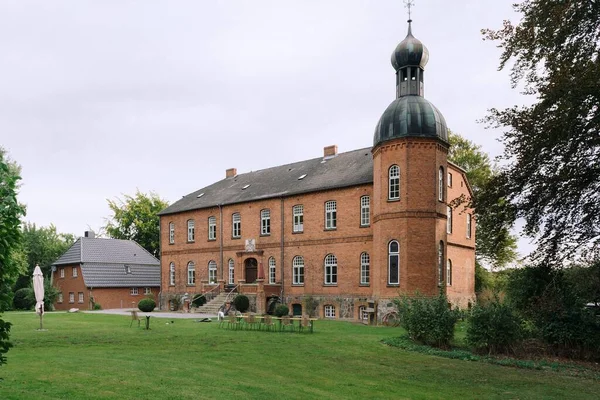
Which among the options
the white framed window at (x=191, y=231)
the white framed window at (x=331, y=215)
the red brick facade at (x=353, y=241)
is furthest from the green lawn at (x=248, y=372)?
the white framed window at (x=191, y=231)

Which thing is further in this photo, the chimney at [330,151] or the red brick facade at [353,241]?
the chimney at [330,151]

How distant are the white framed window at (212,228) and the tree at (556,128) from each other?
86.2ft

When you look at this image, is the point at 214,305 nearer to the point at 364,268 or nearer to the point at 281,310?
the point at 281,310

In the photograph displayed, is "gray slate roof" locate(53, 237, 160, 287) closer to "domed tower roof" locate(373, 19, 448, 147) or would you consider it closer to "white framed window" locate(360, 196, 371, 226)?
"white framed window" locate(360, 196, 371, 226)

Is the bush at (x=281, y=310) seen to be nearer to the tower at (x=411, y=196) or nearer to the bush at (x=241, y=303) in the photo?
the bush at (x=241, y=303)

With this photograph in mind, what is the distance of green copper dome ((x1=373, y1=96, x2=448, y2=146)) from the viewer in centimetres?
2711

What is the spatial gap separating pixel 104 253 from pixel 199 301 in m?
14.8

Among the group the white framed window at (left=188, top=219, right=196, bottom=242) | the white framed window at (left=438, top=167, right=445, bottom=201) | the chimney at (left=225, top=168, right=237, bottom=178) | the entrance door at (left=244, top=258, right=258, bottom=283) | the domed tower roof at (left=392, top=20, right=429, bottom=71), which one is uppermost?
the domed tower roof at (left=392, top=20, right=429, bottom=71)

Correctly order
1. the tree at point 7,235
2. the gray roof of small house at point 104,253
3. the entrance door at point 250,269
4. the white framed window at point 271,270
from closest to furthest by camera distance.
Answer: the tree at point 7,235
the white framed window at point 271,270
the entrance door at point 250,269
the gray roof of small house at point 104,253

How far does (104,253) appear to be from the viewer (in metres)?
47.8

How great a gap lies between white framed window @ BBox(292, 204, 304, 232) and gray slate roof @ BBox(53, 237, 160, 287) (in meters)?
19.9

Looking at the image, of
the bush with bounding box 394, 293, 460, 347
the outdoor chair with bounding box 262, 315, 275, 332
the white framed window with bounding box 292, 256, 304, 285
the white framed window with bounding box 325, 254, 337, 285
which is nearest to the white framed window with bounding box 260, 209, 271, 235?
the white framed window with bounding box 292, 256, 304, 285

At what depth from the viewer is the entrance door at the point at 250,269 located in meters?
36.6

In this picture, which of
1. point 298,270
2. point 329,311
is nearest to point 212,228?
point 298,270
